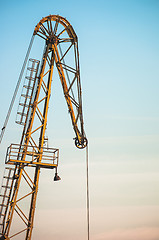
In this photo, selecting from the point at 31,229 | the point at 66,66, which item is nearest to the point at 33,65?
the point at 66,66

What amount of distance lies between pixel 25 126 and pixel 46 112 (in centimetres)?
182

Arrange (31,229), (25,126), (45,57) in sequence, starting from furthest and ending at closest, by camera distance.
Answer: (45,57) → (25,126) → (31,229)

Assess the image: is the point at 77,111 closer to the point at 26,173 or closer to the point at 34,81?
the point at 34,81

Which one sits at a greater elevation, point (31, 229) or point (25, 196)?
point (25, 196)

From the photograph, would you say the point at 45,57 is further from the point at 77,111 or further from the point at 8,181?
the point at 8,181

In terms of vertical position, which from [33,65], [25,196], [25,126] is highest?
[33,65]

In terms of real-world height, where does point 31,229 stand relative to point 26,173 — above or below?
below

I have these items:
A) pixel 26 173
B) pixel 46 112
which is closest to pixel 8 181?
Result: pixel 26 173

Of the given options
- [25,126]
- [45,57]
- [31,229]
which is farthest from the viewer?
[45,57]

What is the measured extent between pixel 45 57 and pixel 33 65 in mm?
1105

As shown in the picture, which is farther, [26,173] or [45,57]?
[45,57]

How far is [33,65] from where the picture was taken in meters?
20.1

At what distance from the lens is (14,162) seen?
17.1 meters

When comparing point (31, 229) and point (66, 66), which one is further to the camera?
point (66, 66)
